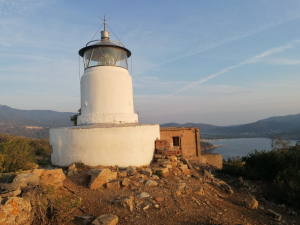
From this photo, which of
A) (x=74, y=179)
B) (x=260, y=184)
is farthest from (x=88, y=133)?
(x=260, y=184)

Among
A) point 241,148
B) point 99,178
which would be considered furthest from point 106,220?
point 241,148

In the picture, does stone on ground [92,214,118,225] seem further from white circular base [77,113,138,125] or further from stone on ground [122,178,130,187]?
white circular base [77,113,138,125]

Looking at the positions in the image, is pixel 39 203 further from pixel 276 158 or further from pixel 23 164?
pixel 276 158

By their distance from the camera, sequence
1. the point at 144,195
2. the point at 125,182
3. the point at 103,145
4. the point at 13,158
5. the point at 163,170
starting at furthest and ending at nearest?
the point at 103,145, the point at 163,170, the point at 13,158, the point at 125,182, the point at 144,195

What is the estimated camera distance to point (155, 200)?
199 inches

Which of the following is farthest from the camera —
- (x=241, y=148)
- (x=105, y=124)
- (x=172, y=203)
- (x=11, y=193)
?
(x=241, y=148)

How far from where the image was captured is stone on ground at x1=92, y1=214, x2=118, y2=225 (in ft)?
12.4

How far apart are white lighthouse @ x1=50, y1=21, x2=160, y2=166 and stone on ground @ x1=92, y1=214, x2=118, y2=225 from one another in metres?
3.51

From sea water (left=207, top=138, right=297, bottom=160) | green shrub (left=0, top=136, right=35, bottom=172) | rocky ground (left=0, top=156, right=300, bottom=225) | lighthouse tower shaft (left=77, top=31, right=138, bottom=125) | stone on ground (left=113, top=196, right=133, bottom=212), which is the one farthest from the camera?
sea water (left=207, top=138, right=297, bottom=160)

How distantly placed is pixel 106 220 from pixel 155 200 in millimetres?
1557

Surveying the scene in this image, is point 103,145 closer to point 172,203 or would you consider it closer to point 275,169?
point 172,203

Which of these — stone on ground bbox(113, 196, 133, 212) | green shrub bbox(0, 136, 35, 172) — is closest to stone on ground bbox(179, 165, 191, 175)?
stone on ground bbox(113, 196, 133, 212)

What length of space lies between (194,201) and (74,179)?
11.9 feet

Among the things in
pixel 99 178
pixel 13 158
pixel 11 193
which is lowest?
pixel 99 178
